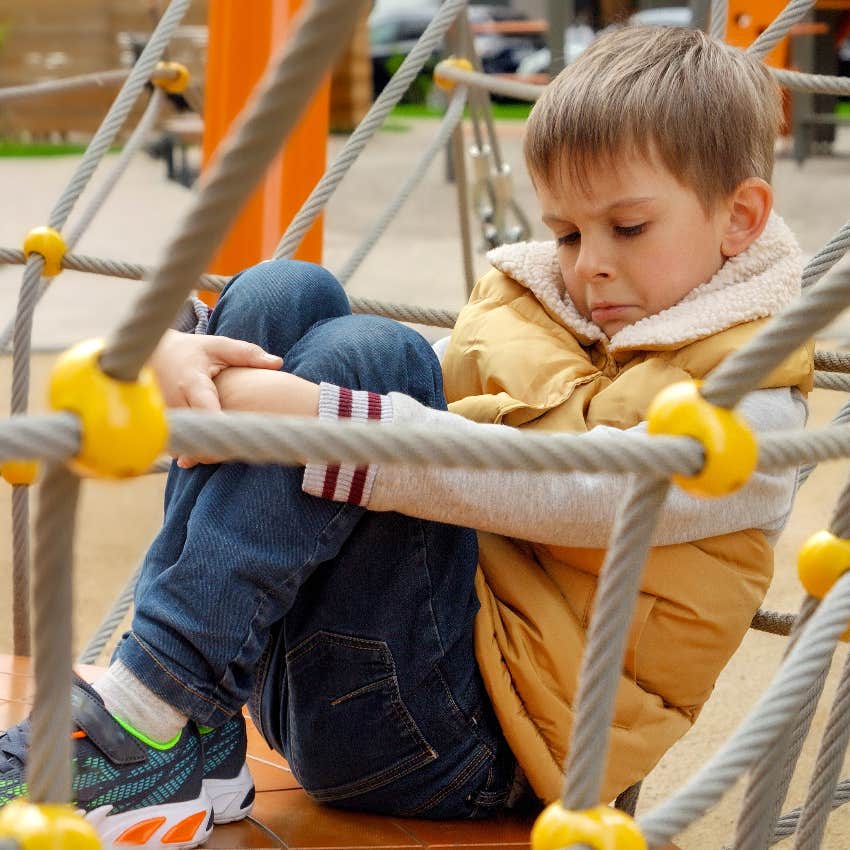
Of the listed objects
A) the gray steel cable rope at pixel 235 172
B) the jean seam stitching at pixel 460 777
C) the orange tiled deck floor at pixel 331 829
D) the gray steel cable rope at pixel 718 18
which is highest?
the gray steel cable rope at pixel 235 172

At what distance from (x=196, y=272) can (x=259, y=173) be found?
1.4 inches

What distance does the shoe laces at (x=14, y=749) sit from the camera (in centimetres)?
73

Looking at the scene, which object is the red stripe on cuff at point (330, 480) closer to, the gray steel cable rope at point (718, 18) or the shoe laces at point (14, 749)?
the shoe laces at point (14, 749)

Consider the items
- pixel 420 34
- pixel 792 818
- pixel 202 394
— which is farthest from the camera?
pixel 420 34

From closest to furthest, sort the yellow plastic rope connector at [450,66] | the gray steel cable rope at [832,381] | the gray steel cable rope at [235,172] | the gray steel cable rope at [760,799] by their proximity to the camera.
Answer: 1. the gray steel cable rope at [235,172]
2. the gray steel cable rope at [760,799]
3. the gray steel cable rope at [832,381]
4. the yellow plastic rope connector at [450,66]

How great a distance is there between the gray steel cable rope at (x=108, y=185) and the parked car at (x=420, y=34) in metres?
8.53

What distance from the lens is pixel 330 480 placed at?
710 mm

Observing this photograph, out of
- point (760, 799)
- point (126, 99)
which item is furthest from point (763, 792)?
point (126, 99)

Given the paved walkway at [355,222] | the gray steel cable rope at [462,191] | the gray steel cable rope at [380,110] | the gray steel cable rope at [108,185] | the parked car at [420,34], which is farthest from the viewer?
the parked car at [420,34]

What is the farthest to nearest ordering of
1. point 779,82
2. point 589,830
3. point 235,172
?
point 779,82, point 589,830, point 235,172

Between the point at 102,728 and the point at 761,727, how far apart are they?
1.15 ft

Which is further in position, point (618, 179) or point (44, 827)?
point (618, 179)

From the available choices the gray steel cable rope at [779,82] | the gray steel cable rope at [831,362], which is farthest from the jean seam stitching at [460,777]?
the gray steel cable rope at [779,82]

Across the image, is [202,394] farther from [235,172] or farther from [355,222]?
[355,222]
